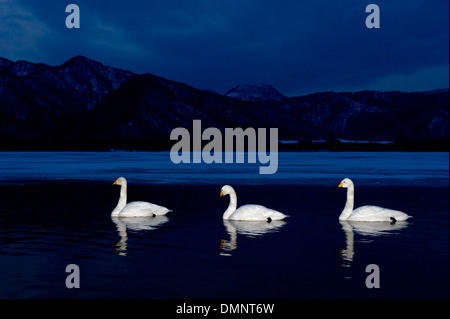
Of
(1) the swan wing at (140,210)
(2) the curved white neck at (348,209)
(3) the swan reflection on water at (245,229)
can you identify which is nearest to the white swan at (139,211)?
(1) the swan wing at (140,210)

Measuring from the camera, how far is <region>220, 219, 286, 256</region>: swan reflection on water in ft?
66.3

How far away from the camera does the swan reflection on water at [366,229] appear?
20875mm

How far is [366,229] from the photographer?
A: 76.7 feet

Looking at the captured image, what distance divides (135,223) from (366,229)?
10.1m

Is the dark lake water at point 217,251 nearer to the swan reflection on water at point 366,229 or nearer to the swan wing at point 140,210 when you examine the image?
the swan reflection on water at point 366,229

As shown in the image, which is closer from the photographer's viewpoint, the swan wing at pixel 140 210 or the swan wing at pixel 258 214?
the swan wing at pixel 258 214

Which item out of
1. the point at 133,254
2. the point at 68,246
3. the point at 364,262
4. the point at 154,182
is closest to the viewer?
the point at 364,262

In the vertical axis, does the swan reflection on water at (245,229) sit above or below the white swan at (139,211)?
below

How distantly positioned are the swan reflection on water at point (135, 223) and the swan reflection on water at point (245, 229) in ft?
10.2

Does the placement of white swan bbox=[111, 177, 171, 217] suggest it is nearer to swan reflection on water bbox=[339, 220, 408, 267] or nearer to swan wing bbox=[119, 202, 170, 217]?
swan wing bbox=[119, 202, 170, 217]

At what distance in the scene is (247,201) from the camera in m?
34.9
